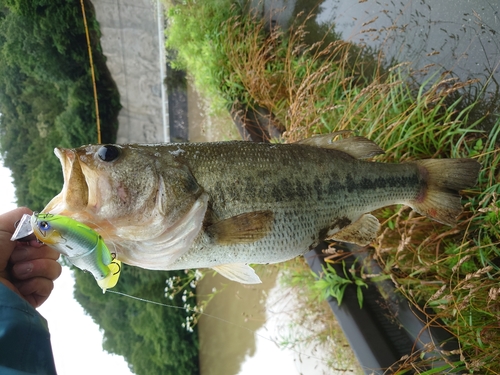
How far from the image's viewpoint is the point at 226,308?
3922 mm

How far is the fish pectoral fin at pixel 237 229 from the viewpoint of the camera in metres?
1.19

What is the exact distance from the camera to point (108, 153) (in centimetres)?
110

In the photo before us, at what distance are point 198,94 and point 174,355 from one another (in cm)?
315

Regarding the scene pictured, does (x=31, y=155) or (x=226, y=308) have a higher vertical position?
(x=31, y=155)

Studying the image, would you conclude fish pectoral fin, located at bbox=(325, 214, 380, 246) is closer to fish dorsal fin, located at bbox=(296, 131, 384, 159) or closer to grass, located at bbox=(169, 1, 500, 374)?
fish dorsal fin, located at bbox=(296, 131, 384, 159)

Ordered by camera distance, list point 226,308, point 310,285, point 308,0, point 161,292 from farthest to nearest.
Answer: point 161,292
point 226,308
point 308,0
point 310,285

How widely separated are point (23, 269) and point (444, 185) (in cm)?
170

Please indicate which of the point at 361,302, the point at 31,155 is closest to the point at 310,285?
the point at 361,302

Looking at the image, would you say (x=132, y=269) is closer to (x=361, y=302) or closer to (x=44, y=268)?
(x=361, y=302)

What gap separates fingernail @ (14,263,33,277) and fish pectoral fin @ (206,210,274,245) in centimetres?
60

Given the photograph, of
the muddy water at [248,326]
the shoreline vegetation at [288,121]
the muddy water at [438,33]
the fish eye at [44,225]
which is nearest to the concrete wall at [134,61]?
the shoreline vegetation at [288,121]

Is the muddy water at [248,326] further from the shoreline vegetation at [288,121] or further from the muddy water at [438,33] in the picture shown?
the muddy water at [438,33]

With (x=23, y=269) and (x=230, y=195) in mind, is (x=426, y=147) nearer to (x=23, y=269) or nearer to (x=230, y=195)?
(x=230, y=195)

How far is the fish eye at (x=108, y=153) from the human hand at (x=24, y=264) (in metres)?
0.38
